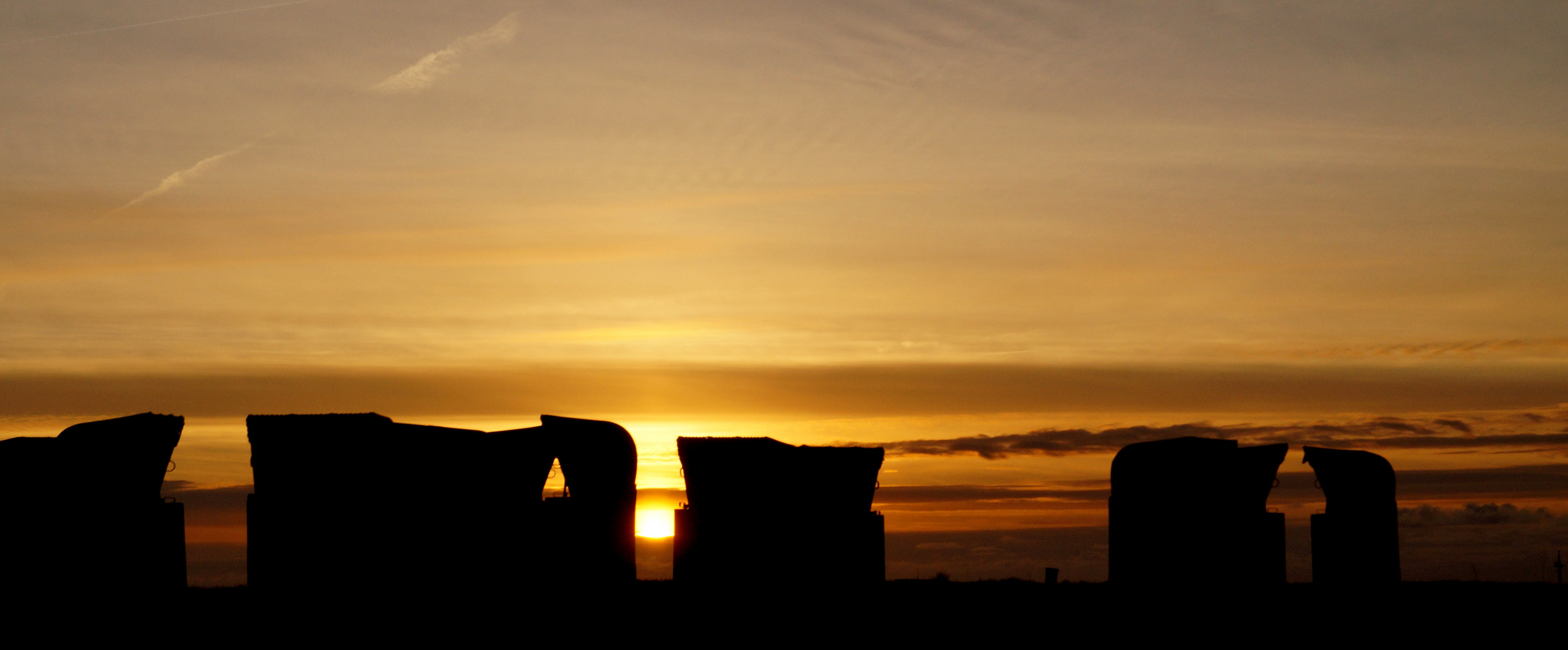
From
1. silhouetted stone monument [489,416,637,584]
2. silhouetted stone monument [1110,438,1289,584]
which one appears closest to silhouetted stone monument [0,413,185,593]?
silhouetted stone monument [489,416,637,584]

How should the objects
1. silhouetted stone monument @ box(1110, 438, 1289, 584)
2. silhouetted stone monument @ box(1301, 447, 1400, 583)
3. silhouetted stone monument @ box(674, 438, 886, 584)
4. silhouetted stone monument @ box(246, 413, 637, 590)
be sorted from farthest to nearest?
1. silhouetted stone monument @ box(1301, 447, 1400, 583)
2. silhouetted stone monument @ box(1110, 438, 1289, 584)
3. silhouetted stone monument @ box(674, 438, 886, 584)
4. silhouetted stone monument @ box(246, 413, 637, 590)

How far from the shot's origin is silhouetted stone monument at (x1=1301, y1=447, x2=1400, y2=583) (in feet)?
97.7

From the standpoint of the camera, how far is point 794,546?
84.2 ft

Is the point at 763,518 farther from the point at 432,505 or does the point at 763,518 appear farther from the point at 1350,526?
the point at 1350,526

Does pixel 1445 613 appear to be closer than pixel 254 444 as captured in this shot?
No

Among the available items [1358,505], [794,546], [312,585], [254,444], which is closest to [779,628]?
[794,546]

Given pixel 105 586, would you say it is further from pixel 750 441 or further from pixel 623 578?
pixel 750 441

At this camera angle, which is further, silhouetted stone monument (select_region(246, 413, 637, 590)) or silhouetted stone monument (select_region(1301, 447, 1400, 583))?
silhouetted stone monument (select_region(1301, 447, 1400, 583))

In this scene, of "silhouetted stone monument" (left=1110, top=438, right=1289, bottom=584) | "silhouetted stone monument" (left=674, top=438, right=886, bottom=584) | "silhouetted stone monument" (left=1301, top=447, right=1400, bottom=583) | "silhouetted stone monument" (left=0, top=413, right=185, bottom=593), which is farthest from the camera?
"silhouetted stone monument" (left=1301, top=447, right=1400, bottom=583)

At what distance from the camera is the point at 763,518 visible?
25625 millimetres

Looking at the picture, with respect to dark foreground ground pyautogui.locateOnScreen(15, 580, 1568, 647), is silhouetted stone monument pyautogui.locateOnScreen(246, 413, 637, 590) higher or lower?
higher

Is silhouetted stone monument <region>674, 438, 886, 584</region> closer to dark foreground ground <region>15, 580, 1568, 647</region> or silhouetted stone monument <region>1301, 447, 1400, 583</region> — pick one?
dark foreground ground <region>15, 580, 1568, 647</region>

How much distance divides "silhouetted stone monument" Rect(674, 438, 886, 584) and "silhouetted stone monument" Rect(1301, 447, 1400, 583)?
11047mm

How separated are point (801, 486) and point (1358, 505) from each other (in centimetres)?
1324
